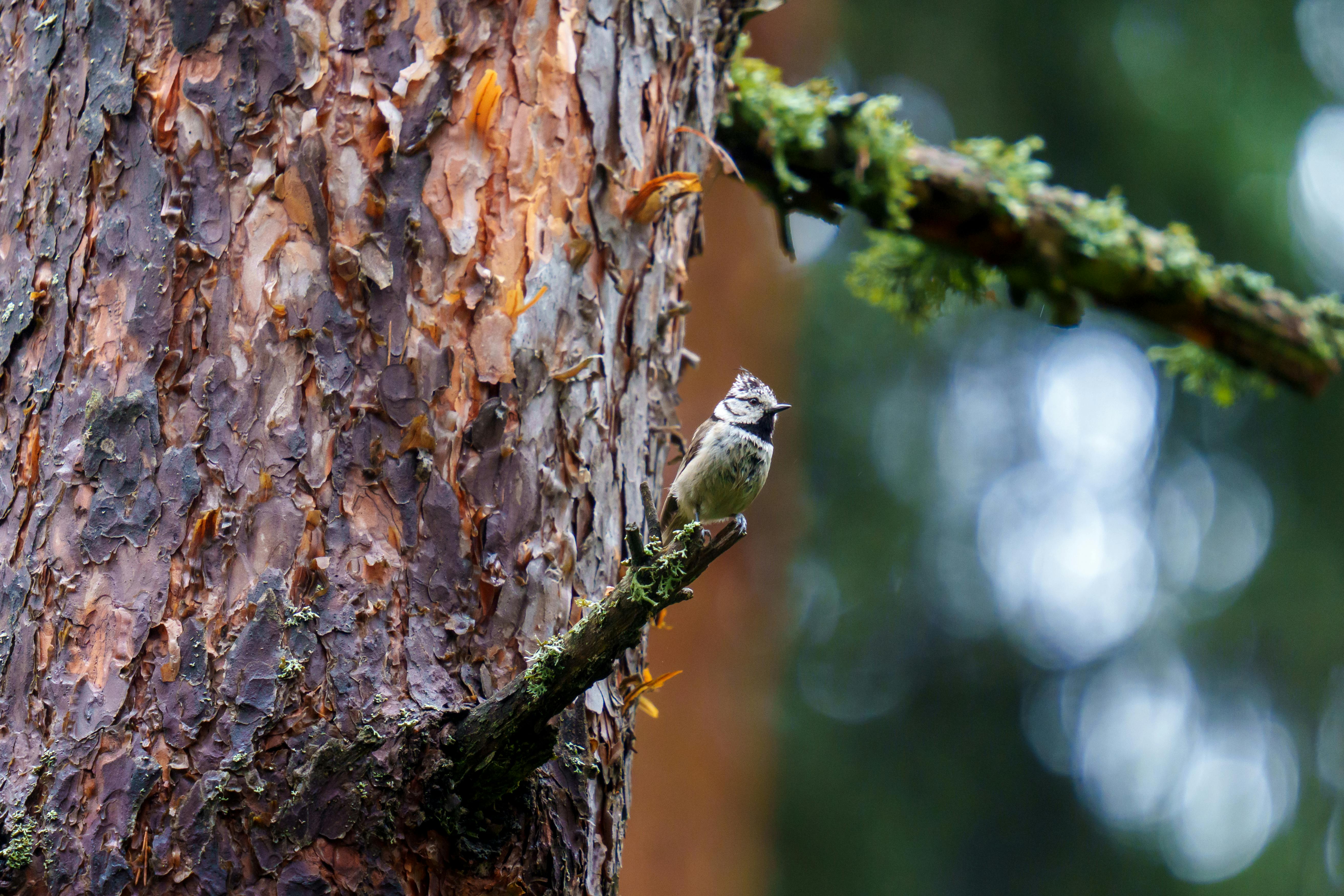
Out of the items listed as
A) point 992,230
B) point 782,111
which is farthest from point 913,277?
point 782,111

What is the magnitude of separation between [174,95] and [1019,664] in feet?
21.3

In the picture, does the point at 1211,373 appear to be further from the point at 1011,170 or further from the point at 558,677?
the point at 558,677

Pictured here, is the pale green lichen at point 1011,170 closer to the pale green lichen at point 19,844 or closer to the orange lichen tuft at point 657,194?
the orange lichen tuft at point 657,194

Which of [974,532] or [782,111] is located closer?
[782,111]

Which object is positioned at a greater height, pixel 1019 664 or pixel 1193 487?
pixel 1193 487

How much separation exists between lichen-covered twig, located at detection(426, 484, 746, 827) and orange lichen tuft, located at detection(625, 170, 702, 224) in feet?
2.30

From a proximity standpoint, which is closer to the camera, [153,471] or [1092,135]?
[153,471]

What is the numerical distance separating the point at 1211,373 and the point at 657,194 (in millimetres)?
2817

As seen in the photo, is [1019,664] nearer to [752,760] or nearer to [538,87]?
[752,760]

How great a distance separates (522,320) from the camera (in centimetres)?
164

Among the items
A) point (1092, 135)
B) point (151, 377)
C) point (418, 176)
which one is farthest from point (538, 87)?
point (1092, 135)

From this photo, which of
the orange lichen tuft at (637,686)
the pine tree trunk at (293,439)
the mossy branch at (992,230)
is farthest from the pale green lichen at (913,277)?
the orange lichen tuft at (637,686)

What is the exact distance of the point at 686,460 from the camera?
2.29m

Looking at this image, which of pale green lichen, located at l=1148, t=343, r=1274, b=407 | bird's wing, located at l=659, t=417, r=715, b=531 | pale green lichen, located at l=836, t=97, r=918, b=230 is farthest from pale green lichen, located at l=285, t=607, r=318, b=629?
pale green lichen, located at l=1148, t=343, r=1274, b=407
